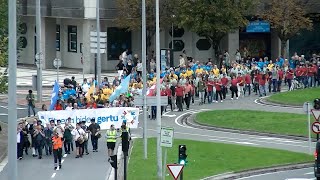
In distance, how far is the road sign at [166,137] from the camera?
32625mm

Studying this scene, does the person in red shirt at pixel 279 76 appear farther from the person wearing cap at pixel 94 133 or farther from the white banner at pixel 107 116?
the person wearing cap at pixel 94 133

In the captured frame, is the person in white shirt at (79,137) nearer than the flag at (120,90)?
Yes

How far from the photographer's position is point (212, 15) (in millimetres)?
68938

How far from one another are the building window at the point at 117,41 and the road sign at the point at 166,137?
148 feet

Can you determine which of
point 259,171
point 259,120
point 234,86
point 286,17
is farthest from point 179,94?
point 286,17

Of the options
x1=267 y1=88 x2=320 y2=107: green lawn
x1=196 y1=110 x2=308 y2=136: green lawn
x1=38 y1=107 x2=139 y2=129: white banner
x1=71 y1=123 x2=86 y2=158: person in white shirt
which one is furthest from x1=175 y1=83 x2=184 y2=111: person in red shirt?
x1=71 y1=123 x2=86 y2=158: person in white shirt

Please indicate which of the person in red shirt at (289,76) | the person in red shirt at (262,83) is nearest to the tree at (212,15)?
the person in red shirt at (289,76)

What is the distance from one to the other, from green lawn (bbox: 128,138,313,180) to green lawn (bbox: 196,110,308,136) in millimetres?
5299

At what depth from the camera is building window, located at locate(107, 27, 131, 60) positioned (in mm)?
77875

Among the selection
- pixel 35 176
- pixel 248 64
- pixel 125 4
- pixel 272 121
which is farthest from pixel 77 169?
pixel 125 4

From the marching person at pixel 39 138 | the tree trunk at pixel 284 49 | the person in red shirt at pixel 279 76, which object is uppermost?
the tree trunk at pixel 284 49

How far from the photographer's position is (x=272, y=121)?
163 feet

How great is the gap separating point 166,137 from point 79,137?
9041 mm

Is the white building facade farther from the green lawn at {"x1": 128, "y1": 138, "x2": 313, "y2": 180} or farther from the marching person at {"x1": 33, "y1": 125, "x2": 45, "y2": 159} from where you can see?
the marching person at {"x1": 33, "y1": 125, "x2": 45, "y2": 159}
